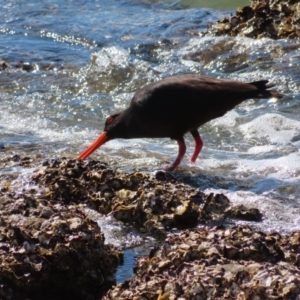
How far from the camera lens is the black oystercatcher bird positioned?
611cm

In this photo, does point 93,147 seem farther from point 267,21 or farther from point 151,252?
point 267,21

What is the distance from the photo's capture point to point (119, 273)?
371cm

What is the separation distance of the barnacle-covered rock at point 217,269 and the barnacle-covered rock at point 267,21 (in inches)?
242

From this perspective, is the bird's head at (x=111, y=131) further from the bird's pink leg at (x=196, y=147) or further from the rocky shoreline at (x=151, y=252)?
the rocky shoreline at (x=151, y=252)

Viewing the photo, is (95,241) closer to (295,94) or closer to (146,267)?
(146,267)

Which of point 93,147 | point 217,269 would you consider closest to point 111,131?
point 93,147

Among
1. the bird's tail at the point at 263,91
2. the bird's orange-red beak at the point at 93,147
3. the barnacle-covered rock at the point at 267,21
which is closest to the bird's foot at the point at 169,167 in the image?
the bird's orange-red beak at the point at 93,147

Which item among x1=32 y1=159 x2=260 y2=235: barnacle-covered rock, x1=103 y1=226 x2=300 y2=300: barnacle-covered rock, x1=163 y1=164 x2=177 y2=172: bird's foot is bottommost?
x1=163 y1=164 x2=177 y2=172: bird's foot

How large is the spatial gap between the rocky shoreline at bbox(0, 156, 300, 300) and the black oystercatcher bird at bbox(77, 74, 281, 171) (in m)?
1.52

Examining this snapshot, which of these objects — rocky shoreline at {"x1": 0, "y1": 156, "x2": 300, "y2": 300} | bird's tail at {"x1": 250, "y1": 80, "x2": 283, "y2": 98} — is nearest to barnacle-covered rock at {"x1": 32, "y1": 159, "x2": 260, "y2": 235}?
rocky shoreline at {"x1": 0, "y1": 156, "x2": 300, "y2": 300}

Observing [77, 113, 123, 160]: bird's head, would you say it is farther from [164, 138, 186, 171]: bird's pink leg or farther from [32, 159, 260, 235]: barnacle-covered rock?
[32, 159, 260, 235]: barnacle-covered rock

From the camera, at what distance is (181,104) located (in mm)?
6117

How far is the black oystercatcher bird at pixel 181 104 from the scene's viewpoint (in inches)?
241

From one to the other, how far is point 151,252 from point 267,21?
6.63 m
